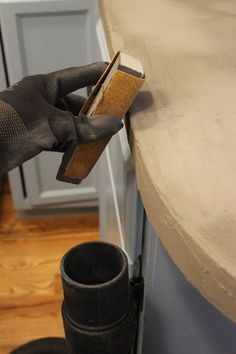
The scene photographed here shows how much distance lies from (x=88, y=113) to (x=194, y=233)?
0.24 metres

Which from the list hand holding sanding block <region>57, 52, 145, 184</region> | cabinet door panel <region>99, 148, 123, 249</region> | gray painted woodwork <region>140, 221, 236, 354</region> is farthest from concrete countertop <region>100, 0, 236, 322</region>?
cabinet door panel <region>99, 148, 123, 249</region>

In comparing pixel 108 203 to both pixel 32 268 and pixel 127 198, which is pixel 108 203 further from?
pixel 32 268

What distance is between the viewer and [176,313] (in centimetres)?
51

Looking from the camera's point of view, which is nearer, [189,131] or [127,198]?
[189,131]

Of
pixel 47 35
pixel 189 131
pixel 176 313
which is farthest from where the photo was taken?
pixel 47 35

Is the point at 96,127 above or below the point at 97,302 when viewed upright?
above

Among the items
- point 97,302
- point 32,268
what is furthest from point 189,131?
point 32,268

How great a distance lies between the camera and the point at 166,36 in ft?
1.86

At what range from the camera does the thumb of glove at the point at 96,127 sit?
445 mm

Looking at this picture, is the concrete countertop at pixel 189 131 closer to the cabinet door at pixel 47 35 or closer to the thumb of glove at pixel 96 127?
the thumb of glove at pixel 96 127

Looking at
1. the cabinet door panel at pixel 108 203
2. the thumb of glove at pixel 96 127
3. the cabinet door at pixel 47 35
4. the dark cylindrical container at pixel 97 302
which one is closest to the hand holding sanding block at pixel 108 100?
the thumb of glove at pixel 96 127

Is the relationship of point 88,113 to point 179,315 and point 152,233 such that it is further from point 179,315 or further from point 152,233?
point 179,315

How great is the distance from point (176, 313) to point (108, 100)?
0.87ft

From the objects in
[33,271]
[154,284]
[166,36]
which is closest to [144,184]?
[154,284]
